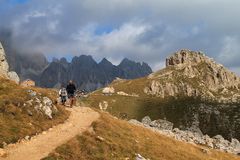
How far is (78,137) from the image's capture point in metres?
43.5

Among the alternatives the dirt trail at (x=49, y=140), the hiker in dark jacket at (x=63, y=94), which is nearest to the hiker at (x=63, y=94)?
the hiker in dark jacket at (x=63, y=94)

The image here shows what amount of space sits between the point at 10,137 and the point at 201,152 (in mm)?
32617

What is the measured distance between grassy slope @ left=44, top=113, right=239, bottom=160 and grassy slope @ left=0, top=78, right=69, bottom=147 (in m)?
4.17

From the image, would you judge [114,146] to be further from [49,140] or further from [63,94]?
[63,94]

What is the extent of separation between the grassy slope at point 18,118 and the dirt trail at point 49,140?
762 millimetres

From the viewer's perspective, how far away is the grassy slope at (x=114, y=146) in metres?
39.8

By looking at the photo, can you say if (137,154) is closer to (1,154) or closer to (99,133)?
(99,133)

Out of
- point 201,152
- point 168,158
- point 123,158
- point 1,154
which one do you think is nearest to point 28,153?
point 1,154

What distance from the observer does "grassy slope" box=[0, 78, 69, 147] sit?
135 ft

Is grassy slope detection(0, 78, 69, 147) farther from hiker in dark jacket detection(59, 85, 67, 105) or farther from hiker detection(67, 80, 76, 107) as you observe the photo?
hiker detection(67, 80, 76, 107)

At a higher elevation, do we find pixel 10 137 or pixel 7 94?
pixel 7 94

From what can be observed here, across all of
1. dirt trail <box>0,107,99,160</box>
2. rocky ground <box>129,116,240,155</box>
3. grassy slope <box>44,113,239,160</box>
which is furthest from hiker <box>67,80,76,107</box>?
rocky ground <box>129,116,240,155</box>

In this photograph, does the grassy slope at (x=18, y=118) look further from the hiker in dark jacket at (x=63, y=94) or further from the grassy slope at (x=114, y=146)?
the hiker in dark jacket at (x=63, y=94)

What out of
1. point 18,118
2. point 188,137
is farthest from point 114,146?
point 188,137
